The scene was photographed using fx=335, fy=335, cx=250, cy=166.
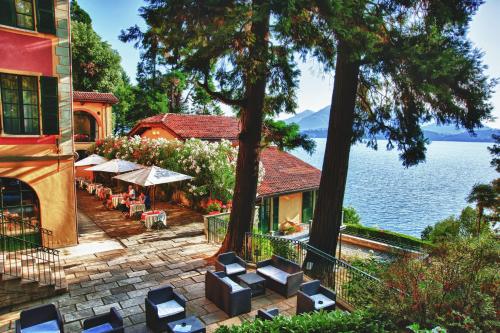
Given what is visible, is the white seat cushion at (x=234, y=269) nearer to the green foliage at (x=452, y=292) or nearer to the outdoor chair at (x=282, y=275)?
the outdoor chair at (x=282, y=275)

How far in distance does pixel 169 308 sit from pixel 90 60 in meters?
33.4

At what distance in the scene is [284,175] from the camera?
23.1 meters

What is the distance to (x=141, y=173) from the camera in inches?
571

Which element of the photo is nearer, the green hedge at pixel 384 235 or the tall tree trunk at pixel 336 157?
the tall tree trunk at pixel 336 157

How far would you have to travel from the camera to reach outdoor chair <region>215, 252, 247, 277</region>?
28.2 ft

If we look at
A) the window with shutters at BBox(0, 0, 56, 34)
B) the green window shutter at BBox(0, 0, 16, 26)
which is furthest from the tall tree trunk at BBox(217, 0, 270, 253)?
the green window shutter at BBox(0, 0, 16, 26)

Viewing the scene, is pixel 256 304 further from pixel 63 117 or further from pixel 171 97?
pixel 171 97

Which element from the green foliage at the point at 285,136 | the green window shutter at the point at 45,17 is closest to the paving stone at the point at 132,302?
the green foliage at the point at 285,136

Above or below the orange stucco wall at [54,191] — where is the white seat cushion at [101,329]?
below

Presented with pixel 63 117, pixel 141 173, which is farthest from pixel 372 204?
pixel 63 117

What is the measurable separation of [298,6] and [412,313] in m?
5.86

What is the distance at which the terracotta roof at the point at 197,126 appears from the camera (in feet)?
74.0

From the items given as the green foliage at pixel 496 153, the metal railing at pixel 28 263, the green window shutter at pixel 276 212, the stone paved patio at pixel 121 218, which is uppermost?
the green foliage at pixel 496 153

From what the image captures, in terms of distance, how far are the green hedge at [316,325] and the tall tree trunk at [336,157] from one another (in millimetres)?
4197
